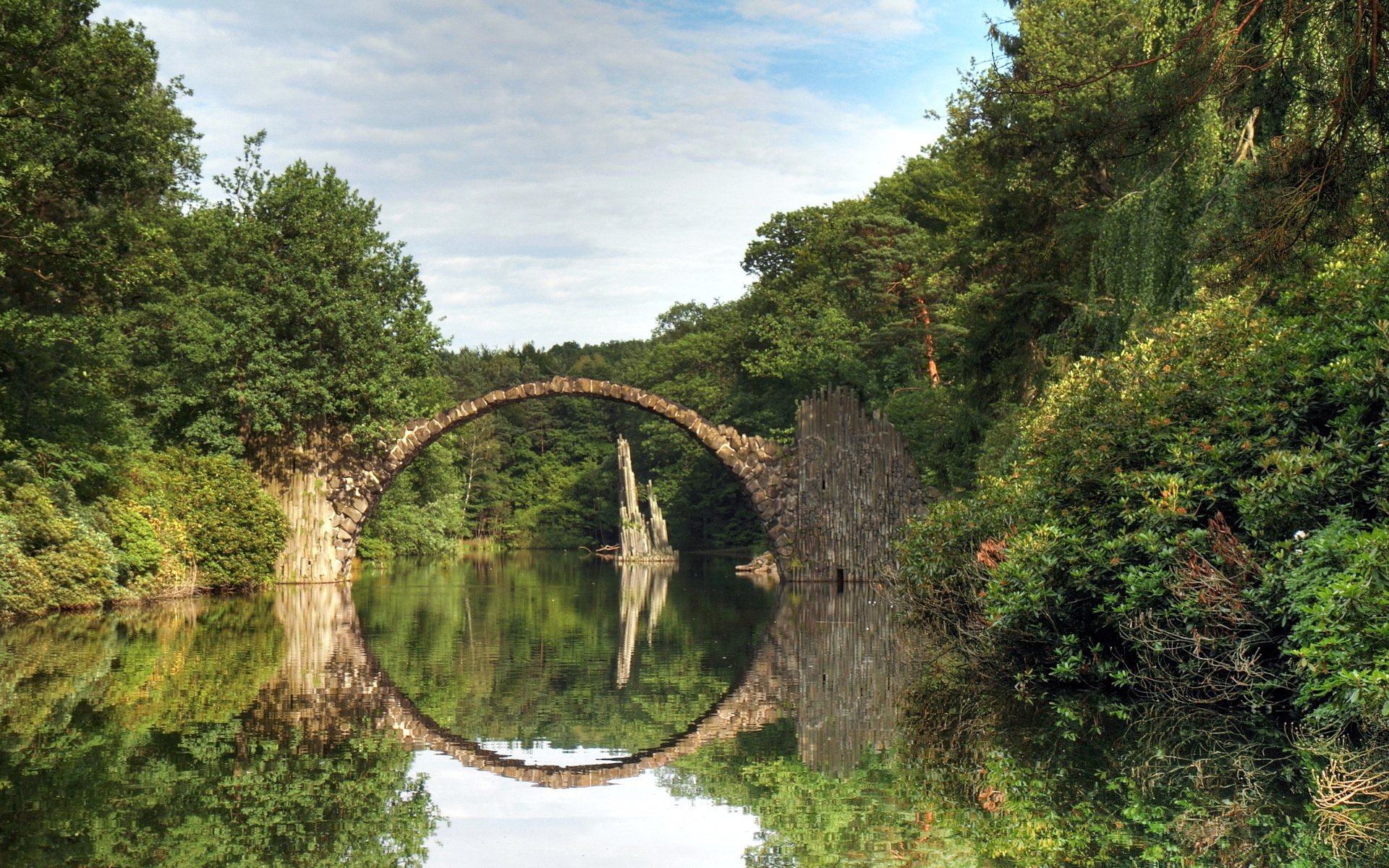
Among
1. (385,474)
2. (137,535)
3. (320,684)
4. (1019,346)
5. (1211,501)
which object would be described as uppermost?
(1019,346)

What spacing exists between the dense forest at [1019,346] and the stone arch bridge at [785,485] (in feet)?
2.64

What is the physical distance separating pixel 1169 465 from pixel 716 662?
4914mm

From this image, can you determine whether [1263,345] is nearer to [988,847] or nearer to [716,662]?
[988,847]

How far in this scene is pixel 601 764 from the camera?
7.20 metres

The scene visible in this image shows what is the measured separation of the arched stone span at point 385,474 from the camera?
24.9 meters

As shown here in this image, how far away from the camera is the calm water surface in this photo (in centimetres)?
504

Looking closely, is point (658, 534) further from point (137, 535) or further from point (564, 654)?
point (564, 654)

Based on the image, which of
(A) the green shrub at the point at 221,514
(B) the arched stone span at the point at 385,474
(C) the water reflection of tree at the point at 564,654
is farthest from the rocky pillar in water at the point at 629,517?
Result: (A) the green shrub at the point at 221,514

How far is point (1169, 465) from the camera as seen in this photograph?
8703mm

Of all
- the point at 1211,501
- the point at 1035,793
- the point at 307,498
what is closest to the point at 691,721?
the point at 1035,793

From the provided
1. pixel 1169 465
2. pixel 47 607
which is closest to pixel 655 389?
pixel 47 607

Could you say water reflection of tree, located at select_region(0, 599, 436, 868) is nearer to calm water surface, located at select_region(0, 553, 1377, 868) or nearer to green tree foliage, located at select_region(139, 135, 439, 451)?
calm water surface, located at select_region(0, 553, 1377, 868)

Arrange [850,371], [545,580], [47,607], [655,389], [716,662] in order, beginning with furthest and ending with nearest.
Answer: [655,389] < [850,371] < [545,580] < [47,607] < [716,662]

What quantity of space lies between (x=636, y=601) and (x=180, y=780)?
52.0 feet
